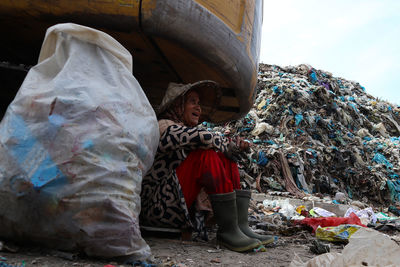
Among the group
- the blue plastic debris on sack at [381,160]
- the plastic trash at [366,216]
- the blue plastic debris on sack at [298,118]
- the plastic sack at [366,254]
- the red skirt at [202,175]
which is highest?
the blue plastic debris on sack at [298,118]

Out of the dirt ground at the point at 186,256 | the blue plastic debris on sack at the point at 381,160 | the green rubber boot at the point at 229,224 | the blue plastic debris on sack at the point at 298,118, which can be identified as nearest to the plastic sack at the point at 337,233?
the dirt ground at the point at 186,256

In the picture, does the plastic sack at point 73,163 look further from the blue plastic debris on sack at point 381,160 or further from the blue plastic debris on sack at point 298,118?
the blue plastic debris on sack at point 381,160

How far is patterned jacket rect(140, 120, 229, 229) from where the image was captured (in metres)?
1.84

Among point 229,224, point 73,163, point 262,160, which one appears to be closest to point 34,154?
point 73,163

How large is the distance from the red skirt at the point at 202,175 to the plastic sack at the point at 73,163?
493 millimetres

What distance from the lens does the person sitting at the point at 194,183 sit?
72.1 inches

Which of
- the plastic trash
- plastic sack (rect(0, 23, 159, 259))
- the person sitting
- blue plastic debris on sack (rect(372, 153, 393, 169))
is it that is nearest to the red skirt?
the person sitting

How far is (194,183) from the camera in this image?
1.90 meters

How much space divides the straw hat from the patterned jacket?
0.73 ft

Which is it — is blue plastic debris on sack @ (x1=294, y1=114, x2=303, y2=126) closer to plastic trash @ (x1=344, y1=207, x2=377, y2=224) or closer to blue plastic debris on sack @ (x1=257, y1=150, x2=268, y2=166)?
blue plastic debris on sack @ (x1=257, y1=150, x2=268, y2=166)

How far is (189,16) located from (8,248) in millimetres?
1327

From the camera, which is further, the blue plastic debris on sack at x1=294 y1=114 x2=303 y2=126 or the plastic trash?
the blue plastic debris on sack at x1=294 y1=114 x2=303 y2=126

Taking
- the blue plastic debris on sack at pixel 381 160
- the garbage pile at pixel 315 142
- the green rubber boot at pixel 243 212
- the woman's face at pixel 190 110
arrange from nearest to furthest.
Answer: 1. the green rubber boot at pixel 243 212
2. the woman's face at pixel 190 110
3. the garbage pile at pixel 315 142
4. the blue plastic debris on sack at pixel 381 160

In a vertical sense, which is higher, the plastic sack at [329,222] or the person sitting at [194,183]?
the person sitting at [194,183]
